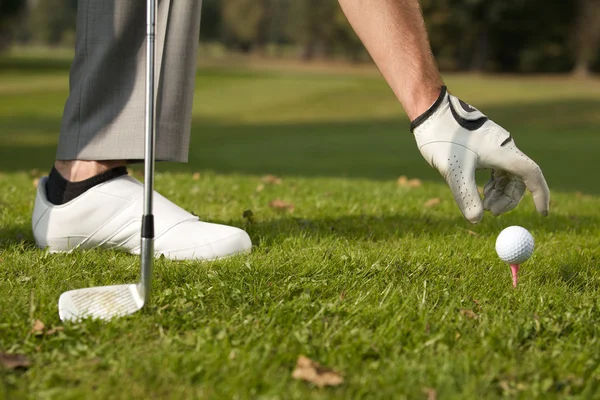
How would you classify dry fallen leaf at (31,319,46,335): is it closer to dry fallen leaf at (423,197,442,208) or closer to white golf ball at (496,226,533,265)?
white golf ball at (496,226,533,265)

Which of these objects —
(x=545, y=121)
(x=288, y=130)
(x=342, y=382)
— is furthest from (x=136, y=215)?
(x=545, y=121)

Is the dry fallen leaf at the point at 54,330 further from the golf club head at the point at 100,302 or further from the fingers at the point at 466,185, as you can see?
the fingers at the point at 466,185

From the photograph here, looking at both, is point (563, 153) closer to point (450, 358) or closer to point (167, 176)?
point (167, 176)

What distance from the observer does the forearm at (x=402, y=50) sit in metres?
2.50

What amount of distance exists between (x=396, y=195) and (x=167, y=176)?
2.10m

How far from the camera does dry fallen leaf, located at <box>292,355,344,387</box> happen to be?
1700mm

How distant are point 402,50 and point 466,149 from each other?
428 mm

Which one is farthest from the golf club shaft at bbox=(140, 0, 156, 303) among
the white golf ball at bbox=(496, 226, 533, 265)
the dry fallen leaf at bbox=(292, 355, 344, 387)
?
the white golf ball at bbox=(496, 226, 533, 265)

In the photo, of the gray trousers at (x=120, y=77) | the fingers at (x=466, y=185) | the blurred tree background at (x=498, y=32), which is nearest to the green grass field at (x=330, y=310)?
the fingers at (x=466, y=185)

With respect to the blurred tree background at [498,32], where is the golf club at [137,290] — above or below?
above

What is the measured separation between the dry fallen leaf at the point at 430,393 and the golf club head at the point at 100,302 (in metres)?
0.87

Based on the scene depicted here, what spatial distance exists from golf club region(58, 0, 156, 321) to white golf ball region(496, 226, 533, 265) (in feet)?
3.97

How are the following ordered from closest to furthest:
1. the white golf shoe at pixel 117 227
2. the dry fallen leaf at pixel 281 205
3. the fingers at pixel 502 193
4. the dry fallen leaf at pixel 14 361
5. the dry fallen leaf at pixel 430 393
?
1. the dry fallen leaf at pixel 430 393
2. the dry fallen leaf at pixel 14 361
3. the fingers at pixel 502 193
4. the white golf shoe at pixel 117 227
5. the dry fallen leaf at pixel 281 205

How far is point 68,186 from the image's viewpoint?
9.77ft
